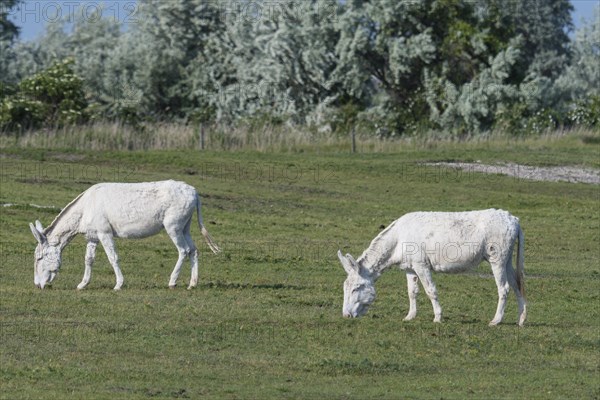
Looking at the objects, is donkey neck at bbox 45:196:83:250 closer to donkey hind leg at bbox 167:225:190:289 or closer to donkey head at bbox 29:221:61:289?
donkey head at bbox 29:221:61:289

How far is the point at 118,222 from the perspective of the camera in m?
24.6

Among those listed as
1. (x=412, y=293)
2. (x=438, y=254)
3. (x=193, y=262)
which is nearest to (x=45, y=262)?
(x=193, y=262)

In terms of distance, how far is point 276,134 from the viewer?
58.0 m

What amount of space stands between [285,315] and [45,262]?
5421 mm

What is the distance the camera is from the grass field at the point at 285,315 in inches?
667

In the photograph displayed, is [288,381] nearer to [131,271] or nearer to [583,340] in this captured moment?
[583,340]

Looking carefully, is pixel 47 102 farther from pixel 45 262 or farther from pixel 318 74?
pixel 45 262

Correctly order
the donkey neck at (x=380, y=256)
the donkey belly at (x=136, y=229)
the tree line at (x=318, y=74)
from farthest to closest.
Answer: the tree line at (x=318, y=74), the donkey belly at (x=136, y=229), the donkey neck at (x=380, y=256)

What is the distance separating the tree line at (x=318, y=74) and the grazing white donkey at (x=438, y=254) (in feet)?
133

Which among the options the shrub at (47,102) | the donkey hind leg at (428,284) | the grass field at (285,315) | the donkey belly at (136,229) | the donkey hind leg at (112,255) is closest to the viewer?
the grass field at (285,315)

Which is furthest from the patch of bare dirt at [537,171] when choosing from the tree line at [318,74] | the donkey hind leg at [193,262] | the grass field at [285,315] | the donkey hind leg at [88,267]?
the donkey hind leg at [88,267]

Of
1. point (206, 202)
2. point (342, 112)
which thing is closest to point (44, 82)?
point (342, 112)

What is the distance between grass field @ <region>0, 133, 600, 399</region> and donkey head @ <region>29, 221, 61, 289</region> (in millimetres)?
266

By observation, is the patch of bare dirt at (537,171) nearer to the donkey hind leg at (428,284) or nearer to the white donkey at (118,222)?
the white donkey at (118,222)
